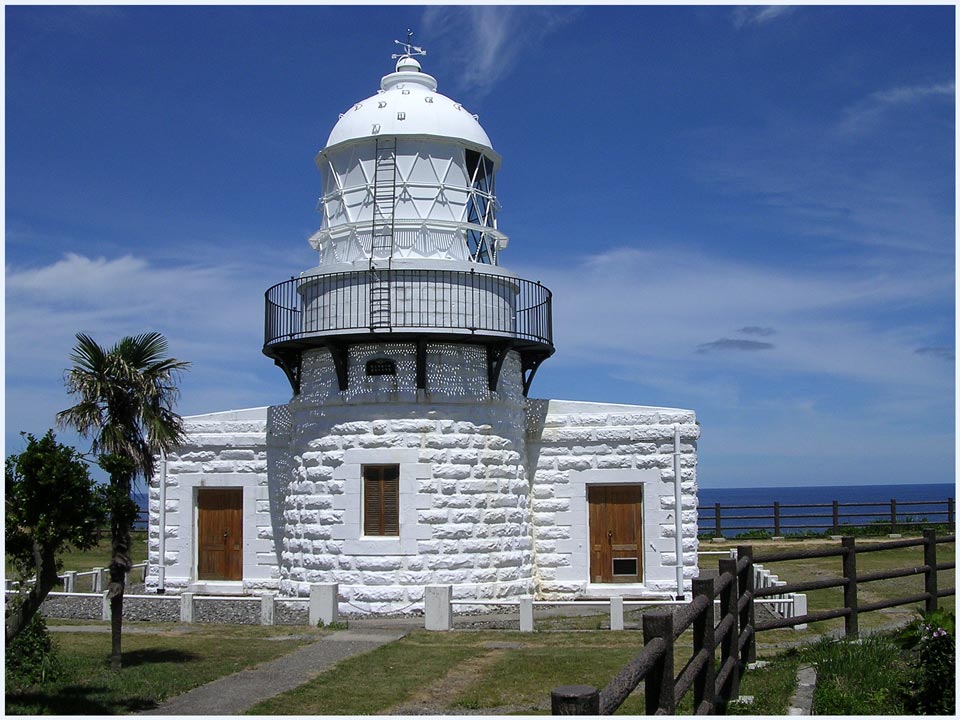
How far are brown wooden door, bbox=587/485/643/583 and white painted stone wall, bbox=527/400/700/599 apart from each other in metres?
0.16

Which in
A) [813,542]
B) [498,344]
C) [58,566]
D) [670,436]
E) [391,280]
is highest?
[391,280]

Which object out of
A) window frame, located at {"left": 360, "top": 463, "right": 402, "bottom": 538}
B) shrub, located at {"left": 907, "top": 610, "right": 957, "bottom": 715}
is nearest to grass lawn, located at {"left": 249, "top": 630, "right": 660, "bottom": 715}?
shrub, located at {"left": 907, "top": 610, "right": 957, "bottom": 715}

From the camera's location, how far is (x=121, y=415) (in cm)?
1205

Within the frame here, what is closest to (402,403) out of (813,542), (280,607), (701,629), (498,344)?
(498,344)

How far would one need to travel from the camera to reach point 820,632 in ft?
46.6

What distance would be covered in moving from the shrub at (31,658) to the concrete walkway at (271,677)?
1.37 meters

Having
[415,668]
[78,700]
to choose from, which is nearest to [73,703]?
[78,700]

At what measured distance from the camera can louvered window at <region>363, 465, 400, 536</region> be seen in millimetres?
17656

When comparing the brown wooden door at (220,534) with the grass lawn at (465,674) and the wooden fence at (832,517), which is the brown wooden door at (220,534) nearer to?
the grass lawn at (465,674)

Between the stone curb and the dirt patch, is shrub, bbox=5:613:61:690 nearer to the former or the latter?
the dirt patch

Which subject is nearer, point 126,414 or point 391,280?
point 126,414

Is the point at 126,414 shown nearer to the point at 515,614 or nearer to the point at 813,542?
the point at 515,614

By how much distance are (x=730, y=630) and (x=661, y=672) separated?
3.15 meters

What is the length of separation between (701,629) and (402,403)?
11070mm
